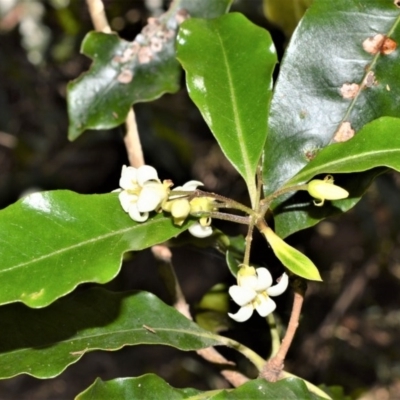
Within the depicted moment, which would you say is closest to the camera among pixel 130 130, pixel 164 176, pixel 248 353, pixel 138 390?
pixel 138 390

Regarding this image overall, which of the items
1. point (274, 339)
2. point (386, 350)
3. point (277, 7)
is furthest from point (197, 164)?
point (274, 339)

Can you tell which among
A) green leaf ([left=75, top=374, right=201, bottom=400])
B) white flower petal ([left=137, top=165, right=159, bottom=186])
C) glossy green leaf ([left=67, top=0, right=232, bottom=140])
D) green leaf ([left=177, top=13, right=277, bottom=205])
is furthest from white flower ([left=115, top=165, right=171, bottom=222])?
glossy green leaf ([left=67, top=0, right=232, bottom=140])

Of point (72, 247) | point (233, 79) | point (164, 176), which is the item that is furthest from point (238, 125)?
point (164, 176)

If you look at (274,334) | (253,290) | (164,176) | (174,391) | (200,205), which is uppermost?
(200,205)

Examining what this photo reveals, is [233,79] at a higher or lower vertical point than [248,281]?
higher

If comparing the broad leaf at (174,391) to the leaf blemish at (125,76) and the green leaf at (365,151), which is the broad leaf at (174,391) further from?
the leaf blemish at (125,76)

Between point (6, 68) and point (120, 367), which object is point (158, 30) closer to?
point (6, 68)

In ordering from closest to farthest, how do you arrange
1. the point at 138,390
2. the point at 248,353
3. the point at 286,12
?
the point at 138,390
the point at 248,353
the point at 286,12

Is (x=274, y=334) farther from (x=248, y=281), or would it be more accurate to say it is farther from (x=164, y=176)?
(x=164, y=176)
